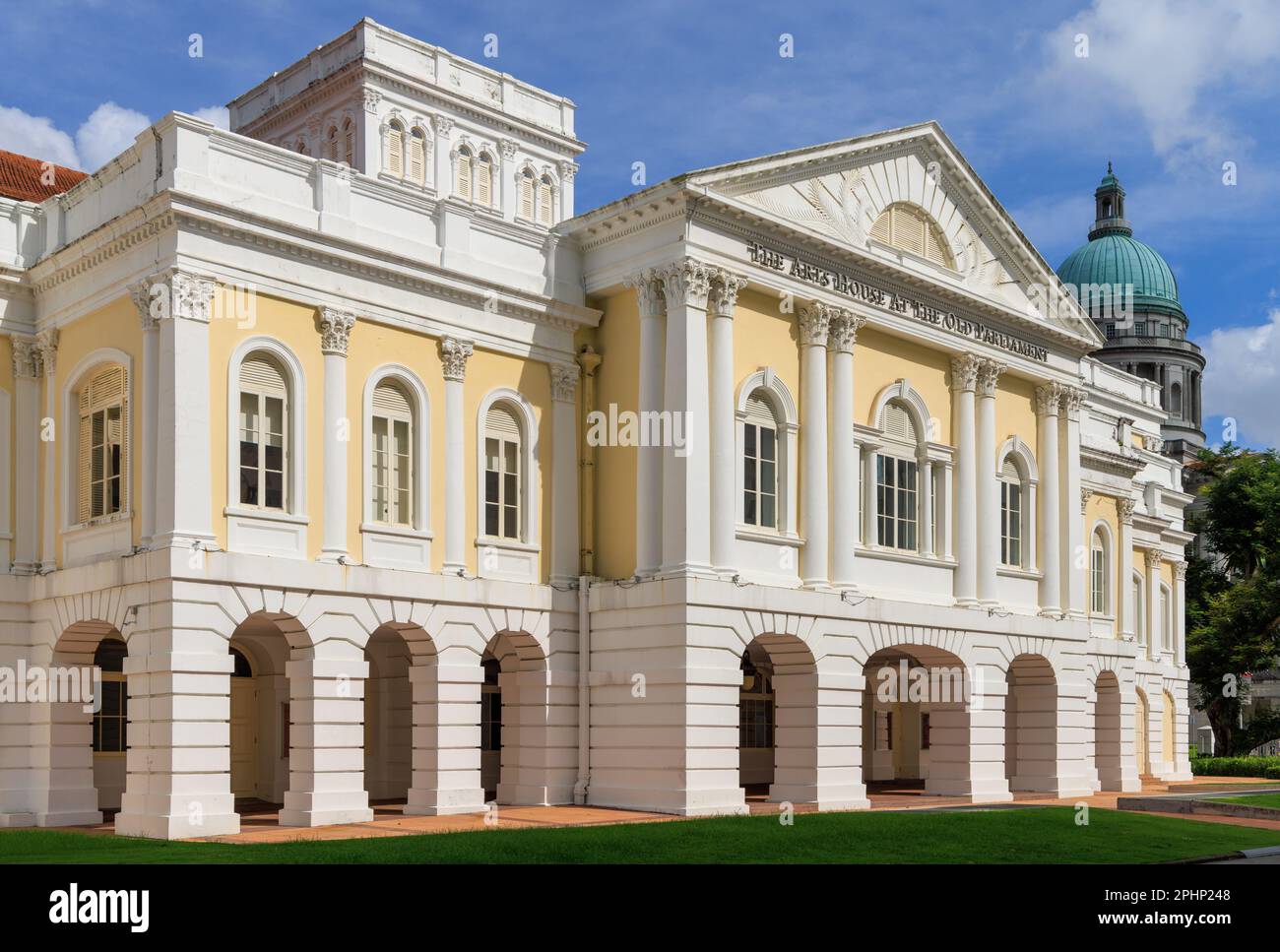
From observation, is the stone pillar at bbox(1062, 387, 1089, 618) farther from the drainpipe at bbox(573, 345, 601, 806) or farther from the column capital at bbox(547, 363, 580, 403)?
the column capital at bbox(547, 363, 580, 403)

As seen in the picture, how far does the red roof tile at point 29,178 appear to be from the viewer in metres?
35.4

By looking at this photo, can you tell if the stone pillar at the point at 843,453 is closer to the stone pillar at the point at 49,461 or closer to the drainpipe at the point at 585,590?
the drainpipe at the point at 585,590

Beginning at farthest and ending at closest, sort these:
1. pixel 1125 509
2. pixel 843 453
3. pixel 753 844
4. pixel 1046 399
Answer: pixel 1125 509
pixel 1046 399
pixel 843 453
pixel 753 844

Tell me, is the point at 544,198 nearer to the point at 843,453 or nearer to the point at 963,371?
the point at 963,371

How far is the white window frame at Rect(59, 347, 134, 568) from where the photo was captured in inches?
1091

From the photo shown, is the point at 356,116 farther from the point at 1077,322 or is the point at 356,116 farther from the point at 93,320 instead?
the point at 1077,322

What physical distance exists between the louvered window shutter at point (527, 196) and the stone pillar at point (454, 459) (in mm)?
18744

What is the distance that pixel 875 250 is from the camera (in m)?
35.0

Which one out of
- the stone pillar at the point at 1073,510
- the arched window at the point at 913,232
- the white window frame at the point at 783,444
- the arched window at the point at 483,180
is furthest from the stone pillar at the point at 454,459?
the arched window at the point at 483,180

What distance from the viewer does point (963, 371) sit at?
37375 mm

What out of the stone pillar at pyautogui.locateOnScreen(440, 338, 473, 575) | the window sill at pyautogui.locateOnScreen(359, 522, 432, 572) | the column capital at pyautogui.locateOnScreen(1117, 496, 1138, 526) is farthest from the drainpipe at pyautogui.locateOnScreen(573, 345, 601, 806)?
the column capital at pyautogui.locateOnScreen(1117, 496, 1138, 526)

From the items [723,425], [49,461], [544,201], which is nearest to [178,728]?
[49,461]

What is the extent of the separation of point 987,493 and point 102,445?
65.2 ft

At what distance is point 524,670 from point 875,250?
12.0 metres
